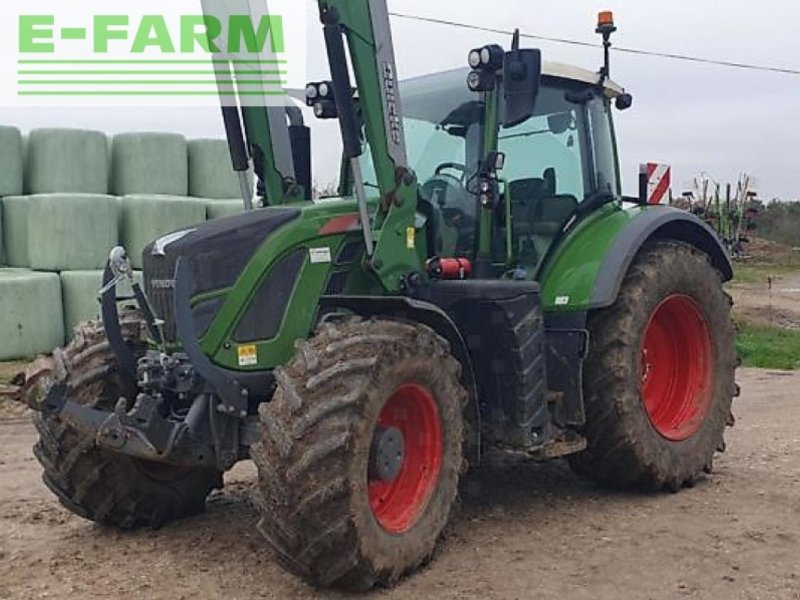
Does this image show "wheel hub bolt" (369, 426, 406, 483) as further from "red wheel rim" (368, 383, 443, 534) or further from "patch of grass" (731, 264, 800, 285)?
"patch of grass" (731, 264, 800, 285)

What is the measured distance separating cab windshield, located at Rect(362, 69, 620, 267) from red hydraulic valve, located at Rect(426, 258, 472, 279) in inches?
6.0

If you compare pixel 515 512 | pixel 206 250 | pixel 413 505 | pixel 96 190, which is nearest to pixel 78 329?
pixel 206 250

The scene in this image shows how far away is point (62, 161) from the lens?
1269 cm

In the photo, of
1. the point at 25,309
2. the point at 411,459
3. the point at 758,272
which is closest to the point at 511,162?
the point at 411,459

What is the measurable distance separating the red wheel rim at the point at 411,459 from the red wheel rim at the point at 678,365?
6.94ft

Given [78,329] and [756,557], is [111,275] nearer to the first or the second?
[78,329]

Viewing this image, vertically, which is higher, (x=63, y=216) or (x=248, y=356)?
(x=63, y=216)

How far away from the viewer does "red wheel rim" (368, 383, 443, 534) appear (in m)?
4.98

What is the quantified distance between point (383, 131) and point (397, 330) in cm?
115

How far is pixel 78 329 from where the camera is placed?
226 inches

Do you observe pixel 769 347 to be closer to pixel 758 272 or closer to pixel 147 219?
pixel 147 219

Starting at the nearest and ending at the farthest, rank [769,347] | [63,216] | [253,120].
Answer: [253,120]
[63,216]
[769,347]

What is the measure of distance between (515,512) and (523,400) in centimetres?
77

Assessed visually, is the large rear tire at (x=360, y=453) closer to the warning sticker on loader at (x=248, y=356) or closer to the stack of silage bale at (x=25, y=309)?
the warning sticker on loader at (x=248, y=356)
